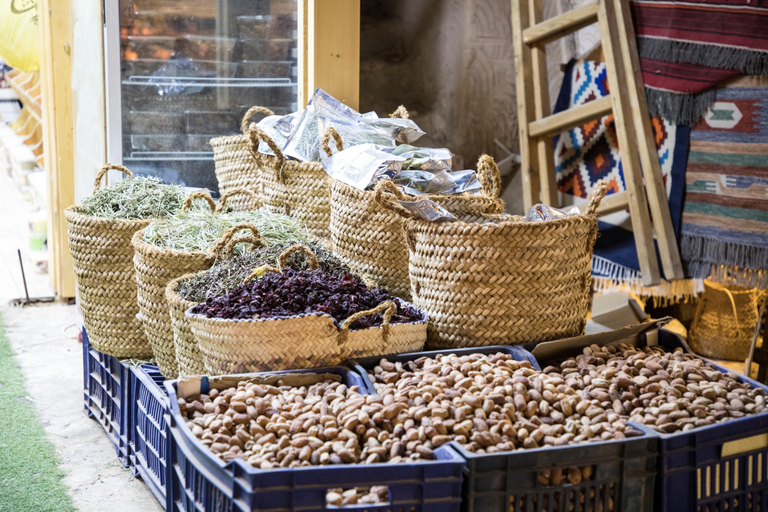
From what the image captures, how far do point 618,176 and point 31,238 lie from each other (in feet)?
13.6

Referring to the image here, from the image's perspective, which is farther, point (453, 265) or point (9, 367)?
point (9, 367)

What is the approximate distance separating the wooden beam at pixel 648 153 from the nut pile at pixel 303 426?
86.4 inches

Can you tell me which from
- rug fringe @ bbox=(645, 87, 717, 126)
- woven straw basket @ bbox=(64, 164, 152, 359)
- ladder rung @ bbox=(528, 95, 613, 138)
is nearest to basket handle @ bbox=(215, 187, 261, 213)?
woven straw basket @ bbox=(64, 164, 152, 359)

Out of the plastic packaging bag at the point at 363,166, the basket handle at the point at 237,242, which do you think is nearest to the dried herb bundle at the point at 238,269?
the basket handle at the point at 237,242

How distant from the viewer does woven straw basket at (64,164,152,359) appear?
2.78 metres

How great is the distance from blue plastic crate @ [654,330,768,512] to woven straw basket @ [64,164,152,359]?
1905 mm

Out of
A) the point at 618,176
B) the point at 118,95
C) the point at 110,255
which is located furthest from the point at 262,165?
the point at 618,176

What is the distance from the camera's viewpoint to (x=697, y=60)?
11.0 feet

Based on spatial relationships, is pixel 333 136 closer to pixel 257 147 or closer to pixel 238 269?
pixel 257 147

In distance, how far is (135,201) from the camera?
2916 mm

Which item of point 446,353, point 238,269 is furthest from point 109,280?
point 446,353

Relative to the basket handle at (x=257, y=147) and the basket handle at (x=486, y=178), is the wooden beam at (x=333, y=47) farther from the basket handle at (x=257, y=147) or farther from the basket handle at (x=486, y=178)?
the basket handle at (x=486, y=178)

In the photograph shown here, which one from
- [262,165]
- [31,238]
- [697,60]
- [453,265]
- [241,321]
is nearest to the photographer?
[241,321]

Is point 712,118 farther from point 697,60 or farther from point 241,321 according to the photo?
point 241,321
